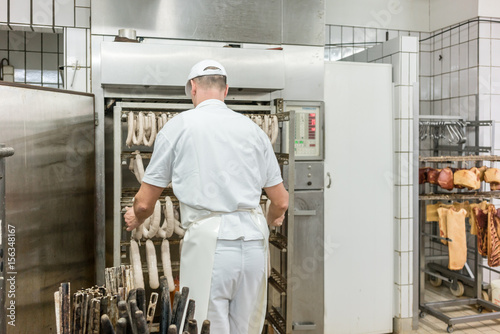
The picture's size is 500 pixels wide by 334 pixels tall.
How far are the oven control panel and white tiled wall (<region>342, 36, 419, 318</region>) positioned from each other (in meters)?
0.63

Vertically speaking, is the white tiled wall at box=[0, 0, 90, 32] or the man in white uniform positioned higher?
the white tiled wall at box=[0, 0, 90, 32]

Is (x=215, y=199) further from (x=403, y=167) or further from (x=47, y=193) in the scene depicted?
(x=403, y=167)

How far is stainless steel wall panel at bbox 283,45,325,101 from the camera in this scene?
10.6 feet

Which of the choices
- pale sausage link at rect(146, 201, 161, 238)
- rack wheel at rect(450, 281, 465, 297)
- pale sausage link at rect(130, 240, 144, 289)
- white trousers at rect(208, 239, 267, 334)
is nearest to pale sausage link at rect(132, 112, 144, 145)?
pale sausage link at rect(146, 201, 161, 238)

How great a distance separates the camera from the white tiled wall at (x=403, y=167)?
11.4 ft

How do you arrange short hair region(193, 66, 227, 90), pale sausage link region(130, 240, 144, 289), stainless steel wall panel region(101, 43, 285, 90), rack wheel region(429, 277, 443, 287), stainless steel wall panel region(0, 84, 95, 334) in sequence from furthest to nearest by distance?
rack wheel region(429, 277, 443, 287) < stainless steel wall panel region(101, 43, 285, 90) < pale sausage link region(130, 240, 144, 289) < stainless steel wall panel region(0, 84, 95, 334) < short hair region(193, 66, 227, 90)

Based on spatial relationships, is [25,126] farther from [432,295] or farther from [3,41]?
[432,295]

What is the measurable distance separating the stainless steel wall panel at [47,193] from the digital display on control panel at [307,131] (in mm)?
1339

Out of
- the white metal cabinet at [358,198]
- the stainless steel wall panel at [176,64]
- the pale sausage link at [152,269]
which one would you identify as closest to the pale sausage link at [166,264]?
A: the pale sausage link at [152,269]

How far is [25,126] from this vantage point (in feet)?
8.27

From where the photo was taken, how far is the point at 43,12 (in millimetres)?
3092

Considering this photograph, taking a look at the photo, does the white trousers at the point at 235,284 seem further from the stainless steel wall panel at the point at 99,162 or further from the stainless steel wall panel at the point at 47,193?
the stainless steel wall panel at the point at 99,162

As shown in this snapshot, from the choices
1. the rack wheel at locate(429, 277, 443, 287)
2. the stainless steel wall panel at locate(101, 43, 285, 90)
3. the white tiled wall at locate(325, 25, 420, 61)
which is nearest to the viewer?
the stainless steel wall panel at locate(101, 43, 285, 90)

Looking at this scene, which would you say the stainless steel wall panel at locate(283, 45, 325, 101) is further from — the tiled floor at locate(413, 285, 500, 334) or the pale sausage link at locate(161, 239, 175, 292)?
the tiled floor at locate(413, 285, 500, 334)
